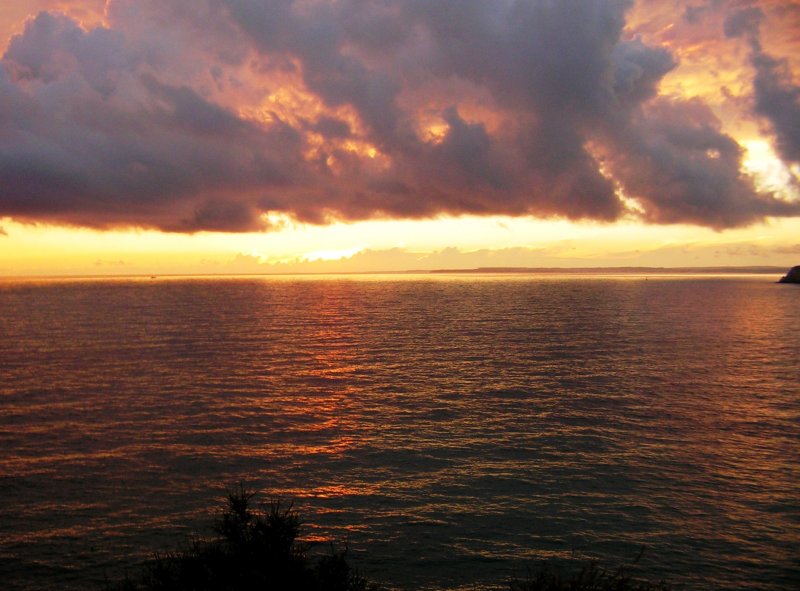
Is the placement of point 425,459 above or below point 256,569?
below

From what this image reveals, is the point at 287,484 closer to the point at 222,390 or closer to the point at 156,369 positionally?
the point at 222,390

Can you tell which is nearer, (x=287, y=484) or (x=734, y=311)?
(x=287, y=484)

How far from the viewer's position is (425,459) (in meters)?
31.2

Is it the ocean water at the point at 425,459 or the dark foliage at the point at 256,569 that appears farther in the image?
the ocean water at the point at 425,459

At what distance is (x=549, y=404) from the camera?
4322cm

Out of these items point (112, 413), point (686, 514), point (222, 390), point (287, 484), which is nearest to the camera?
point (686, 514)

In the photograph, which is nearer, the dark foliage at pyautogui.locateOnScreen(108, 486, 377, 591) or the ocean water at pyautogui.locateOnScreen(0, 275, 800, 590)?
the dark foliage at pyautogui.locateOnScreen(108, 486, 377, 591)

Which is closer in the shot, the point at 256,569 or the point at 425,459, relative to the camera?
A: the point at 256,569

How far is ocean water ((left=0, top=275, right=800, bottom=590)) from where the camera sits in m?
21.7

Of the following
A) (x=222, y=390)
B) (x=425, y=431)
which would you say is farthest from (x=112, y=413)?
(x=425, y=431)

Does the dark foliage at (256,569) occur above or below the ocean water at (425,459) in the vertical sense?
above

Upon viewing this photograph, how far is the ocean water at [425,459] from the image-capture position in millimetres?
21656

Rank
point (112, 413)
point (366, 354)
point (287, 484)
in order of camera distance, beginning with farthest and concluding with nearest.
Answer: point (366, 354) < point (112, 413) < point (287, 484)

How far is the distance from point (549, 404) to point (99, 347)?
6070cm
